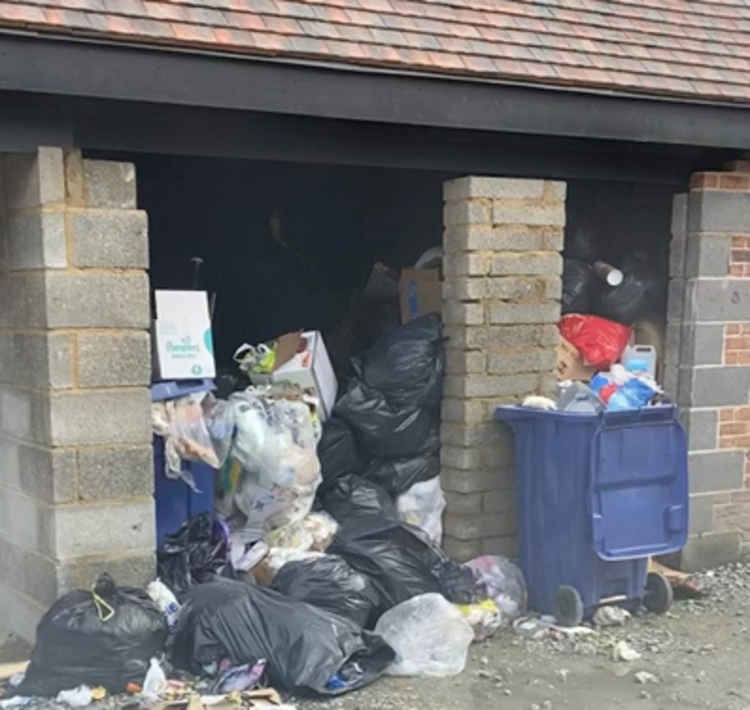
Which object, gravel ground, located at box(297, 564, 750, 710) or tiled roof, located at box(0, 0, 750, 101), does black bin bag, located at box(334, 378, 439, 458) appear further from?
tiled roof, located at box(0, 0, 750, 101)

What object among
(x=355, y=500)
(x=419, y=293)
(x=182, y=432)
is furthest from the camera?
(x=419, y=293)

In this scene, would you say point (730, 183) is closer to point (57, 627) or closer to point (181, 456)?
point (181, 456)

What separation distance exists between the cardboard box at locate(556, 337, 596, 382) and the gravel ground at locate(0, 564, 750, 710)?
58.3 inches

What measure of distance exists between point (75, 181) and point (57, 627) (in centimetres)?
192

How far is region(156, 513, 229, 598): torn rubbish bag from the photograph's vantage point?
4848 mm

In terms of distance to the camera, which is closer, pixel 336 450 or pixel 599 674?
pixel 599 674

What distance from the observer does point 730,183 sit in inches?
242

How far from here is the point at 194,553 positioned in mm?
4945

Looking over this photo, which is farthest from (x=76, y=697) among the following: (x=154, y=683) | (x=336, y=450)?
(x=336, y=450)

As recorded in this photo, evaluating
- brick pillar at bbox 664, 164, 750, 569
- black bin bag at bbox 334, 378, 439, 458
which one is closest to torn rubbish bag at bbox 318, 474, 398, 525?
black bin bag at bbox 334, 378, 439, 458

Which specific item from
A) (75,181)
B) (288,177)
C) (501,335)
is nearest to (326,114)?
(75,181)

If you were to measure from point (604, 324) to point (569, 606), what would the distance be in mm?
1899

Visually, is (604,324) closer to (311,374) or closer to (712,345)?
(712,345)

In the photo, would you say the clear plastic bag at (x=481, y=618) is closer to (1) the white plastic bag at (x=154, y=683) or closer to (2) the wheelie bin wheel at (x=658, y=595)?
(2) the wheelie bin wheel at (x=658, y=595)
